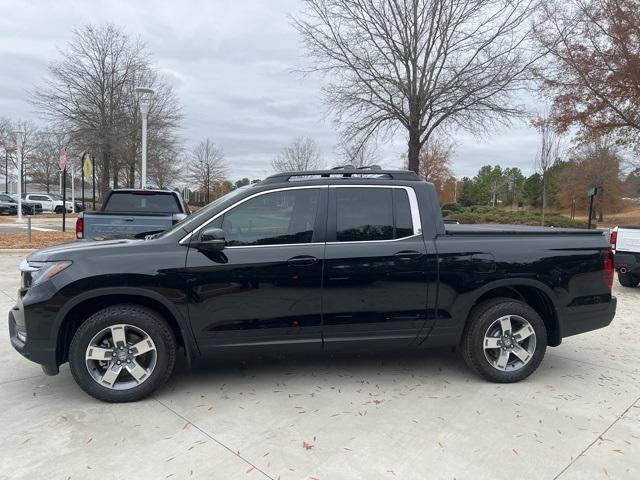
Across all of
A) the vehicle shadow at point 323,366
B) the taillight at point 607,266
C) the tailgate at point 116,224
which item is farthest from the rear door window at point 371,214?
the tailgate at point 116,224

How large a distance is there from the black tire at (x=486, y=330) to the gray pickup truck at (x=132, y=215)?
4837 mm

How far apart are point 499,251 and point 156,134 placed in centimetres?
2611

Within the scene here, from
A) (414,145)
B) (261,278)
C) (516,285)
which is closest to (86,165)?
(414,145)

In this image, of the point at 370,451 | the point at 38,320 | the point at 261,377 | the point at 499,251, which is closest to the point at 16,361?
the point at 38,320

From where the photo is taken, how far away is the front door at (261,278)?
3695 mm

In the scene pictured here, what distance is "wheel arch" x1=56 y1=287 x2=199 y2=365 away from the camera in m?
3.57

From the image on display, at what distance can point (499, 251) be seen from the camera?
161 inches

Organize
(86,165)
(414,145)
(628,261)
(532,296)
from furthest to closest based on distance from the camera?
(86,165), (414,145), (628,261), (532,296)

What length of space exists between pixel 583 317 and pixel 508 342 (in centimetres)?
77

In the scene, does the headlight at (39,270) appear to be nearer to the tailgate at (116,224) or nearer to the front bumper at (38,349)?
the front bumper at (38,349)

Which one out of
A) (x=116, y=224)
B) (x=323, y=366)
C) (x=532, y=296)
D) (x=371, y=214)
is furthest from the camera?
(x=116, y=224)

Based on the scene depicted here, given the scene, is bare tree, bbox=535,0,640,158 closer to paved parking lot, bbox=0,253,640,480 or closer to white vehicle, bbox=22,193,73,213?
paved parking lot, bbox=0,253,640,480

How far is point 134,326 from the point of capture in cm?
362

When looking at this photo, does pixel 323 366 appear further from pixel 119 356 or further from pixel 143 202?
pixel 143 202
